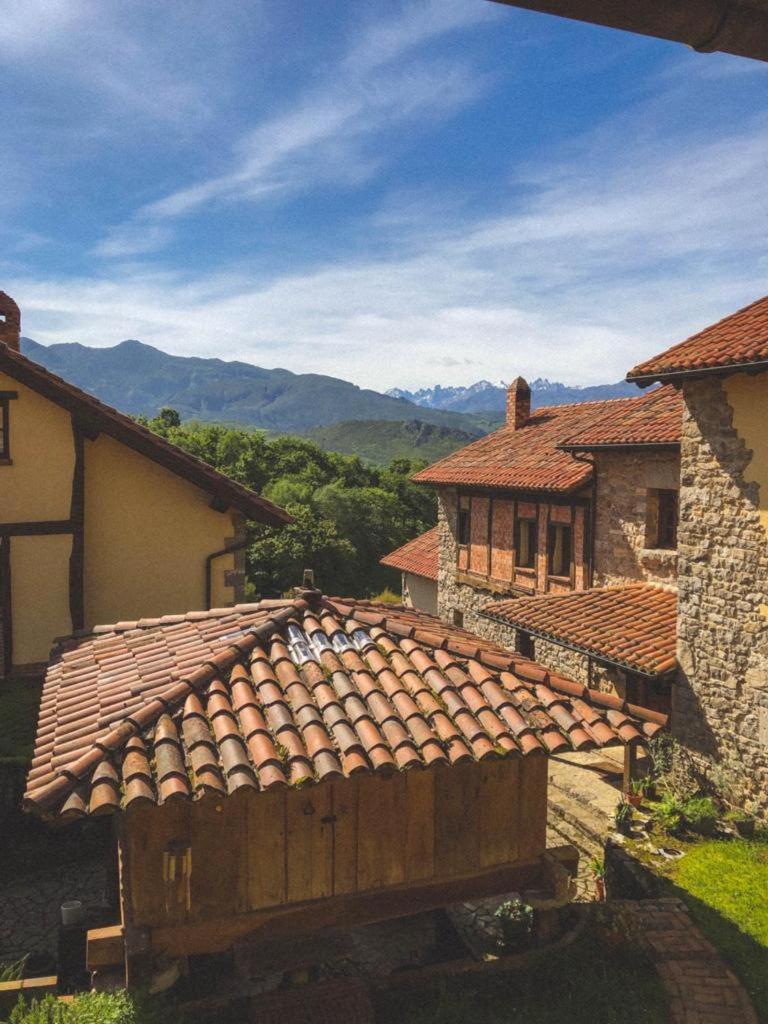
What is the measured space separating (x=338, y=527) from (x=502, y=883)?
38.6 m

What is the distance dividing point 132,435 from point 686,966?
1008 cm

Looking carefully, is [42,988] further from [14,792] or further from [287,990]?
[14,792]

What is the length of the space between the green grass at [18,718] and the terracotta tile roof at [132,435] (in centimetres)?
411

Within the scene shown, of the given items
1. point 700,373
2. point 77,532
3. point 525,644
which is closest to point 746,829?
point 700,373

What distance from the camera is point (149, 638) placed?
7.78 meters

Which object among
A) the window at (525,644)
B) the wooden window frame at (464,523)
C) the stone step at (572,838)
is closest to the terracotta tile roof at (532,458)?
the wooden window frame at (464,523)

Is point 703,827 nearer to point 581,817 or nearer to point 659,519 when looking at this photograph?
point 581,817

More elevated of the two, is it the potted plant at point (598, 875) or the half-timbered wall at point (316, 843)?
the half-timbered wall at point (316, 843)

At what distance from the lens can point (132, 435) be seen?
1141cm

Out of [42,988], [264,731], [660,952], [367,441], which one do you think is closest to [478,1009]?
[660,952]

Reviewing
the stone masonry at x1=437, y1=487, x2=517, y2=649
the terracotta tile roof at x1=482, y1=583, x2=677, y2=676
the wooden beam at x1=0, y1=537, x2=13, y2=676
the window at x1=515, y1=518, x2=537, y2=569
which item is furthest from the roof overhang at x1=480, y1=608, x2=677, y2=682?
the wooden beam at x1=0, y1=537, x2=13, y2=676

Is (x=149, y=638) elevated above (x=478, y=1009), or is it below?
above

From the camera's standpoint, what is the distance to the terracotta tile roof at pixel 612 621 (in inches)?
462

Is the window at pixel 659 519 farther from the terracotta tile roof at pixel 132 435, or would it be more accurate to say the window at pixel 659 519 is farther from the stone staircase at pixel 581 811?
the terracotta tile roof at pixel 132 435
